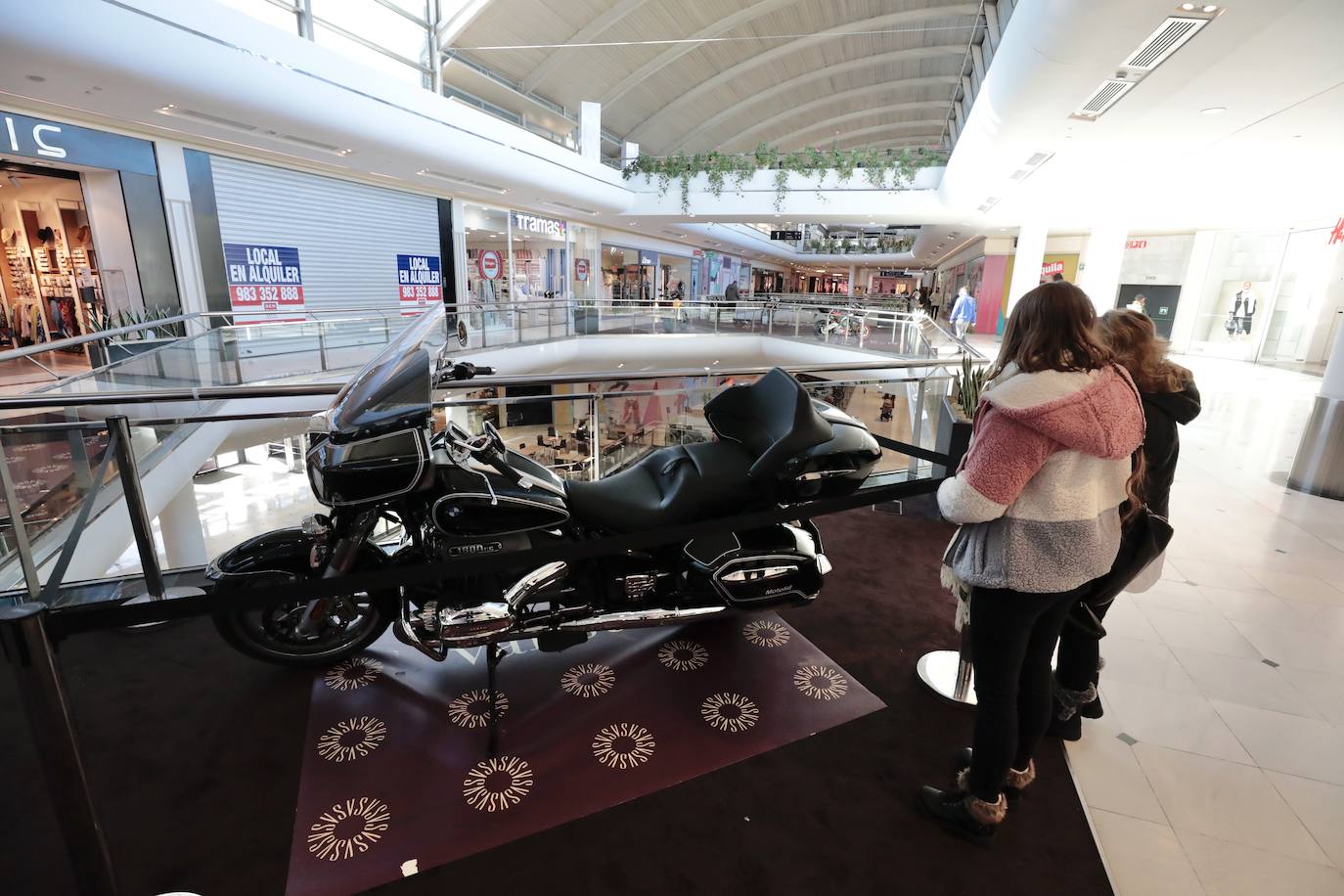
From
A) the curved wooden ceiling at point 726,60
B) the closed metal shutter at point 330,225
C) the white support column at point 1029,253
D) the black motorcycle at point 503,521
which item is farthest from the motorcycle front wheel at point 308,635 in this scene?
the white support column at point 1029,253

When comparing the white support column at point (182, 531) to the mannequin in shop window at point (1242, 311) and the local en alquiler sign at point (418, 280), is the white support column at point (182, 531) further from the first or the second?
the mannequin in shop window at point (1242, 311)

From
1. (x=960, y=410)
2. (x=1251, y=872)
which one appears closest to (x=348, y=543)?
(x=1251, y=872)

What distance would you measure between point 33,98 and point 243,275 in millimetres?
3138

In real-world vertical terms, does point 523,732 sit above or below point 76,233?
below

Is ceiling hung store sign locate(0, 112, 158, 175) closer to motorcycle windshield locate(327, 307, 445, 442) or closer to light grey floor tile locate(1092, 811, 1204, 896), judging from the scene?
motorcycle windshield locate(327, 307, 445, 442)

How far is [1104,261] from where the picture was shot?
13133 mm

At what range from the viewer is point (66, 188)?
30.0 feet

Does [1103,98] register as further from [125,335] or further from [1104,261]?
[125,335]

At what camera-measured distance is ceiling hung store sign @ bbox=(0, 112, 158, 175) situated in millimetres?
6684

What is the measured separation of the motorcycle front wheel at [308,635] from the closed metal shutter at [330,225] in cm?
890

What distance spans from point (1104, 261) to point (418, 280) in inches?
578

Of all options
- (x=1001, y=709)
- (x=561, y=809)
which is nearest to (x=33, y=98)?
(x=561, y=809)

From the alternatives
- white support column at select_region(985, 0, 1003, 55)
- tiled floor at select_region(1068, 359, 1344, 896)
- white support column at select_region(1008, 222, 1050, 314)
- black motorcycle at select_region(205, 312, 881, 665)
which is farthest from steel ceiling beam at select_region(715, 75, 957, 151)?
black motorcycle at select_region(205, 312, 881, 665)

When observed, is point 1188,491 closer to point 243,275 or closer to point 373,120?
point 373,120
